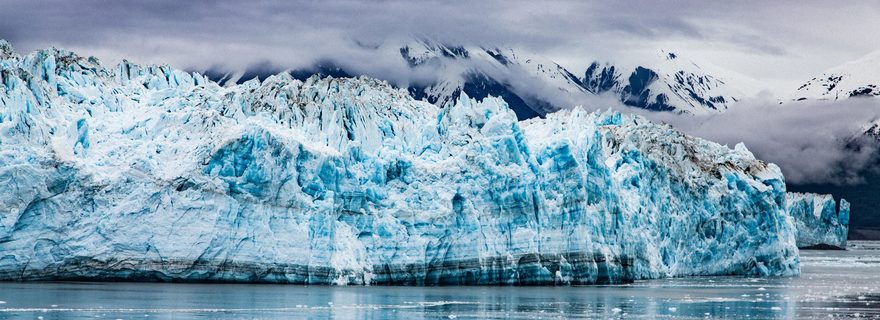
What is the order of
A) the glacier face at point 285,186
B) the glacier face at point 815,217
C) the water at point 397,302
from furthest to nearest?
1. the glacier face at point 815,217
2. the glacier face at point 285,186
3. the water at point 397,302

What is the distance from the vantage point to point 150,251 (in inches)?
1463

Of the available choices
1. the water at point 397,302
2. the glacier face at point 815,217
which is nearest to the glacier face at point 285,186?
the water at point 397,302

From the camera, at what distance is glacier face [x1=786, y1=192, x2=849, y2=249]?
113 m

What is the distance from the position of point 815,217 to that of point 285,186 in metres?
85.9

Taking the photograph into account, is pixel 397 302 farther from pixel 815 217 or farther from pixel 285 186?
pixel 815 217

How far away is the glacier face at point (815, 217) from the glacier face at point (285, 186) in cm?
6981

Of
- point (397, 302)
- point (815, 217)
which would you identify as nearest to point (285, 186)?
point (397, 302)

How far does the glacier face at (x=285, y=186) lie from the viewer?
121 ft

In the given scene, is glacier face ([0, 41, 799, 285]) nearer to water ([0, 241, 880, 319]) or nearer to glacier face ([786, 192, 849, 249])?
water ([0, 241, 880, 319])

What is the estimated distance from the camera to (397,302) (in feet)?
113

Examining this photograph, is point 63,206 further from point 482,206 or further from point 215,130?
point 482,206

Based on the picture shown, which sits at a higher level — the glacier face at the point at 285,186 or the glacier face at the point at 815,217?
the glacier face at the point at 815,217

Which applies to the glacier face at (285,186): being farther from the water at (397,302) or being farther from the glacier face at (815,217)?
the glacier face at (815,217)

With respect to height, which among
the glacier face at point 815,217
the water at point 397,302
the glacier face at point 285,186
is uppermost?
the glacier face at point 815,217
